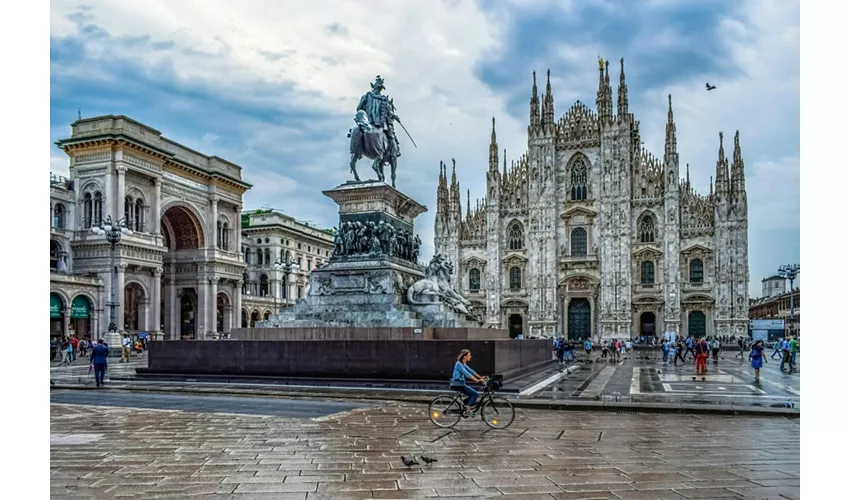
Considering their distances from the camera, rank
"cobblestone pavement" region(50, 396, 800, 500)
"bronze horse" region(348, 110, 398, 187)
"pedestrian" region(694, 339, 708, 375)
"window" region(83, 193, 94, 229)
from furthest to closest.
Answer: "window" region(83, 193, 94, 229)
"pedestrian" region(694, 339, 708, 375)
"bronze horse" region(348, 110, 398, 187)
"cobblestone pavement" region(50, 396, 800, 500)

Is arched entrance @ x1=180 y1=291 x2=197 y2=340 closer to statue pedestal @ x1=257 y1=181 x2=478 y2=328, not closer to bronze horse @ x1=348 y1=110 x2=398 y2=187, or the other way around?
statue pedestal @ x1=257 y1=181 x2=478 y2=328

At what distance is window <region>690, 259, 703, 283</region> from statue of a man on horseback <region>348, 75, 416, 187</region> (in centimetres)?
Answer: 3913

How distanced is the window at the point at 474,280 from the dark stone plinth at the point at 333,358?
38.9 metres

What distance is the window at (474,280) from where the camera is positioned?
55.8 meters

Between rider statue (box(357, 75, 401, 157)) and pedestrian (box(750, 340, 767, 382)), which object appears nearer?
rider statue (box(357, 75, 401, 157))

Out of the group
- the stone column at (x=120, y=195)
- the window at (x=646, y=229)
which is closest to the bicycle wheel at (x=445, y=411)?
the stone column at (x=120, y=195)

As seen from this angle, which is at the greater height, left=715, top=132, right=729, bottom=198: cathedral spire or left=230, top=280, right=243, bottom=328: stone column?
left=715, top=132, right=729, bottom=198: cathedral spire

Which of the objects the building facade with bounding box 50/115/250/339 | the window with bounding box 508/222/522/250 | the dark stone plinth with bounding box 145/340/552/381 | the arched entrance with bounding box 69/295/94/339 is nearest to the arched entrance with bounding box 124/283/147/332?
the building facade with bounding box 50/115/250/339

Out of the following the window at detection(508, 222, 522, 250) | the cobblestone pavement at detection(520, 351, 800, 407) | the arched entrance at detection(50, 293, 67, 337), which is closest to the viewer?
the cobblestone pavement at detection(520, 351, 800, 407)

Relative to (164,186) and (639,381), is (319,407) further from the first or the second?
(164,186)

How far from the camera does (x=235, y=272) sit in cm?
5300

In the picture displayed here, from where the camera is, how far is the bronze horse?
54.1ft

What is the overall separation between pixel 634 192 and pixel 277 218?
113 ft

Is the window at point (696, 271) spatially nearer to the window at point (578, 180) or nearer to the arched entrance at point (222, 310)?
the window at point (578, 180)
